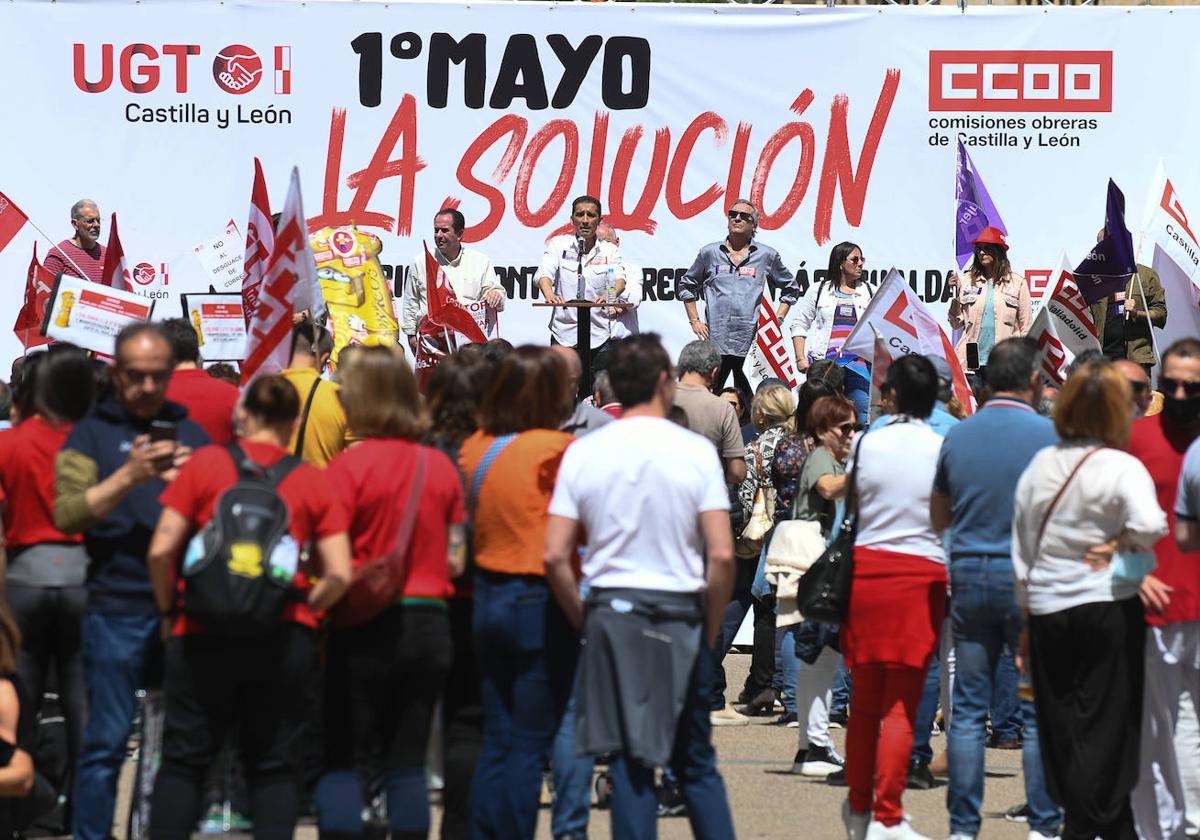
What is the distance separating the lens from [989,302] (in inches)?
561

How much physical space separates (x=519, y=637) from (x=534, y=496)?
47cm

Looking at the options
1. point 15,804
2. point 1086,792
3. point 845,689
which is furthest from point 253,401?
point 845,689

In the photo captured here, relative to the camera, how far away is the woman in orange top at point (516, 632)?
662 cm

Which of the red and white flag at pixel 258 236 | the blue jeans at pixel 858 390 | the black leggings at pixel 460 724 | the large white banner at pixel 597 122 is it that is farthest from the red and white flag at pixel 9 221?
the black leggings at pixel 460 724

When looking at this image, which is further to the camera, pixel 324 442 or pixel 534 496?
pixel 324 442

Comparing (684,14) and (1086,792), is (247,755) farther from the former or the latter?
(684,14)

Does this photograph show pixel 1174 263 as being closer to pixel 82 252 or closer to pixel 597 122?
pixel 597 122

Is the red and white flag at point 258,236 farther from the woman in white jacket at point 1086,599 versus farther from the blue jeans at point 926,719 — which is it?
the woman in white jacket at point 1086,599

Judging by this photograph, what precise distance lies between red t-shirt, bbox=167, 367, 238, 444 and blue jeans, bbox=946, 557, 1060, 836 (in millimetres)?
2916

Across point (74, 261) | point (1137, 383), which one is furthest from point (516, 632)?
point (74, 261)

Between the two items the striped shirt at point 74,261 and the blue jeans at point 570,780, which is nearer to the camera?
the blue jeans at point 570,780

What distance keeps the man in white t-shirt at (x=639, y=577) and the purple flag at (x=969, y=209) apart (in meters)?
9.13

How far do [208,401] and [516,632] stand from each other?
6.49ft

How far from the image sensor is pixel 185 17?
626 inches
